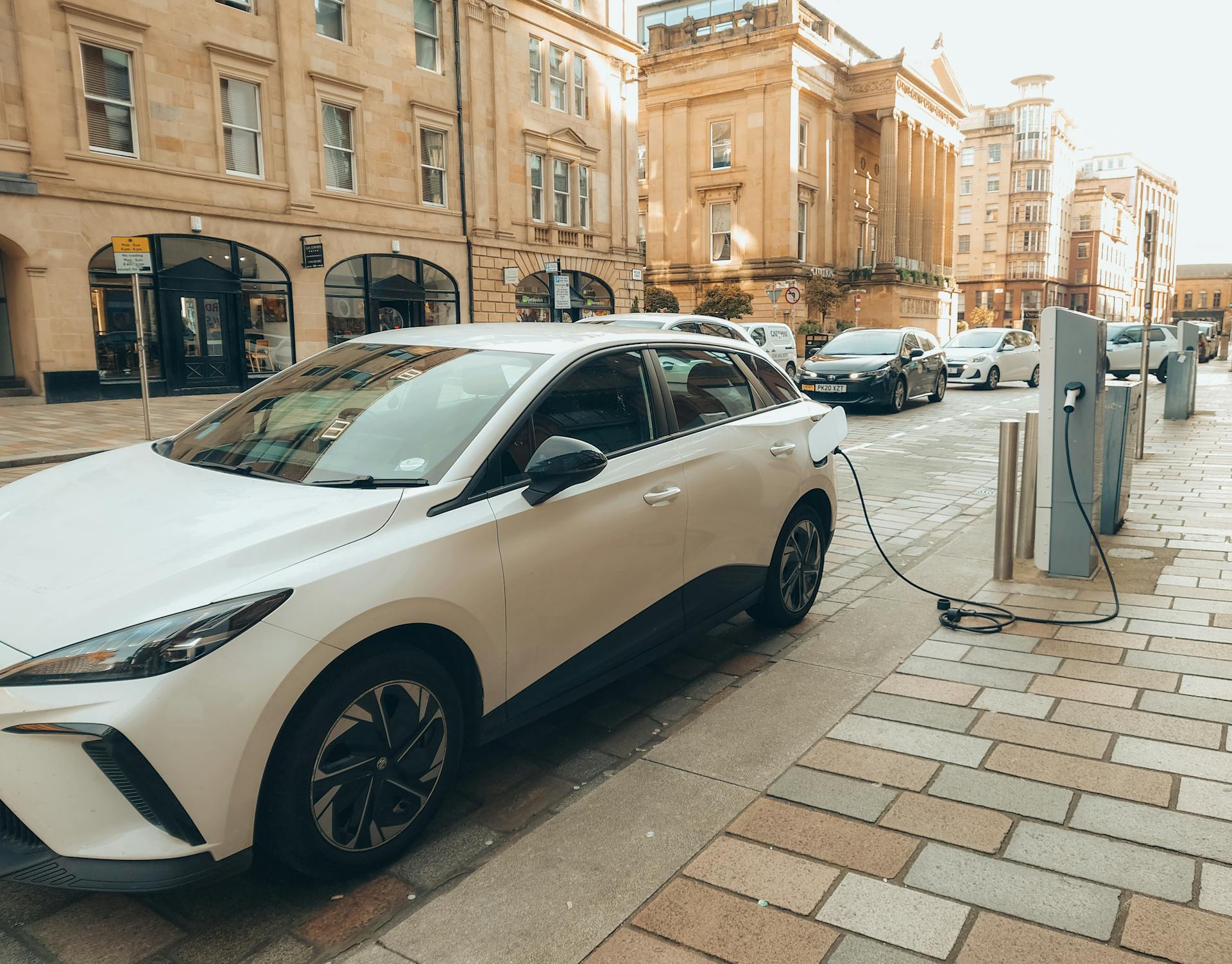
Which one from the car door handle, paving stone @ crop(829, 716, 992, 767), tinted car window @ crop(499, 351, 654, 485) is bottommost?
paving stone @ crop(829, 716, 992, 767)

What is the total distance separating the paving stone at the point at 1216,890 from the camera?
2541 mm

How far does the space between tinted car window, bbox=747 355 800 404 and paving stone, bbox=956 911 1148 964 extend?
10.2 ft

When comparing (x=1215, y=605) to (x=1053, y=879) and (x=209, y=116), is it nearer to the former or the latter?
(x=1053, y=879)

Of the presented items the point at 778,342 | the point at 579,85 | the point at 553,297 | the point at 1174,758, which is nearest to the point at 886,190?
the point at 579,85

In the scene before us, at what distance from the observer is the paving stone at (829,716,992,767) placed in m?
3.53

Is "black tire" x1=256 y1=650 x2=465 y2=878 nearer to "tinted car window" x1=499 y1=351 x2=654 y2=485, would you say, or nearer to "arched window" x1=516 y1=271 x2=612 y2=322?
"tinted car window" x1=499 y1=351 x2=654 y2=485

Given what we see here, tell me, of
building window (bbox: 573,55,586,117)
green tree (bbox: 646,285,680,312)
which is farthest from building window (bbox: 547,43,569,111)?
green tree (bbox: 646,285,680,312)

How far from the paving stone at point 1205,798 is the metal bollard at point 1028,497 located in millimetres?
3174

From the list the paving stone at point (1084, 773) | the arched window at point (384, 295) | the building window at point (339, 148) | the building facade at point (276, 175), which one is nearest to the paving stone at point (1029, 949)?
the paving stone at point (1084, 773)

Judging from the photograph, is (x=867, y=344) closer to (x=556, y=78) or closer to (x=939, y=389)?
(x=939, y=389)

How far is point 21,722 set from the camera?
231 cm

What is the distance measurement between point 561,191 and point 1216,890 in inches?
1277

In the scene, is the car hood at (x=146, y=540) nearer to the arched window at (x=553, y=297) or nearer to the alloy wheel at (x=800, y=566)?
the alloy wheel at (x=800, y=566)

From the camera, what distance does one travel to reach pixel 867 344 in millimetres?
19703
